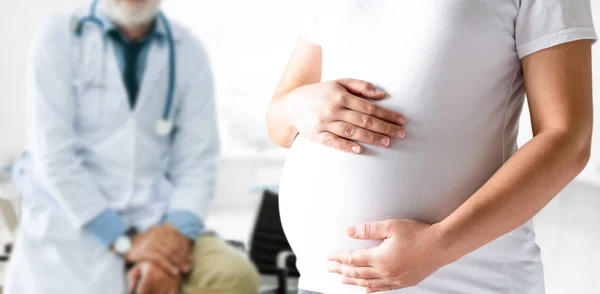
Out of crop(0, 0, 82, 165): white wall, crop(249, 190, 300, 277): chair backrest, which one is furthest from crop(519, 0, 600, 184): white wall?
crop(0, 0, 82, 165): white wall

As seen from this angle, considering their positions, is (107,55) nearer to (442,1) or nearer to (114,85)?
(114,85)

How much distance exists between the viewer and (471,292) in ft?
2.13

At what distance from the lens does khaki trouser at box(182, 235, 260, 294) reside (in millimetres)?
1618

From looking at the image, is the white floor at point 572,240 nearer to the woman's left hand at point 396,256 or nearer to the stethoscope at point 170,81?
the woman's left hand at point 396,256

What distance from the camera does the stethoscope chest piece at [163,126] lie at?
174cm

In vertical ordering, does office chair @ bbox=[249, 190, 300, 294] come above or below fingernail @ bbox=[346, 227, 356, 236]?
below

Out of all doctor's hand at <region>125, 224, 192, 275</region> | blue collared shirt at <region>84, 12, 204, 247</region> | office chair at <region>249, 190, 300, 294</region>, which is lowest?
office chair at <region>249, 190, 300, 294</region>

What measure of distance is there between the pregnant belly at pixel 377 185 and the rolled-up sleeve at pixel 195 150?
Result: 1.08 metres

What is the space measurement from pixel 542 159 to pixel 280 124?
0.32 metres

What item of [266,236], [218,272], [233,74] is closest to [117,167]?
[218,272]

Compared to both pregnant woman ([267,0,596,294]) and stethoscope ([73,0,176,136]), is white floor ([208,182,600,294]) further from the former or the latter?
stethoscope ([73,0,176,136])

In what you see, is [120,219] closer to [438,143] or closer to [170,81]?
[170,81]

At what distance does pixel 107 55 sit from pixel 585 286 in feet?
4.36

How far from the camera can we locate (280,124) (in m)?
0.78
